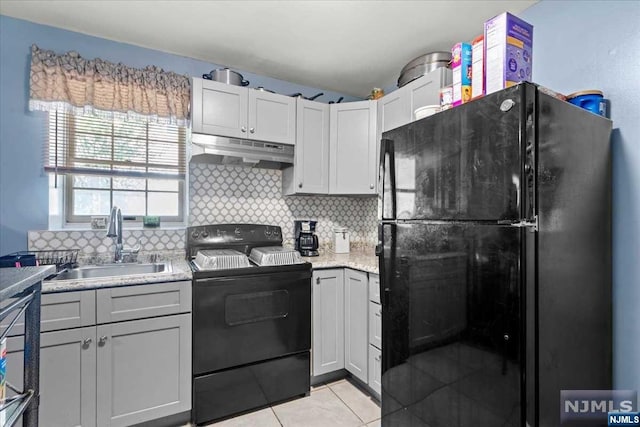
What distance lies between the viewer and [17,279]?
0.69 metres

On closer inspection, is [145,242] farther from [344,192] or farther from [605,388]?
[605,388]

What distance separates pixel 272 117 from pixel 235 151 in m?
0.45

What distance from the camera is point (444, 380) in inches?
49.0

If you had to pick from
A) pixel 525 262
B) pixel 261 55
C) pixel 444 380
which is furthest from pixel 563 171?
pixel 261 55

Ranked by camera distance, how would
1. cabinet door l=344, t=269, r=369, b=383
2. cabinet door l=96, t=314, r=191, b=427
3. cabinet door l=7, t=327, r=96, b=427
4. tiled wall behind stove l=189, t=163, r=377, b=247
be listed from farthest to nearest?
tiled wall behind stove l=189, t=163, r=377, b=247, cabinet door l=344, t=269, r=369, b=383, cabinet door l=96, t=314, r=191, b=427, cabinet door l=7, t=327, r=96, b=427

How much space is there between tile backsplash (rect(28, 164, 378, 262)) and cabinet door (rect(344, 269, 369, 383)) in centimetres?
81

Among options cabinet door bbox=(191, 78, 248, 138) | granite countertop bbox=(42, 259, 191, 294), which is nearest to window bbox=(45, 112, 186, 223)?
cabinet door bbox=(191, 78, 248, 138)

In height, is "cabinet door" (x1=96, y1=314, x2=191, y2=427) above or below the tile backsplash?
below

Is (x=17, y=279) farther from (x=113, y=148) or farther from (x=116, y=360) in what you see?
(x=113, y=148)

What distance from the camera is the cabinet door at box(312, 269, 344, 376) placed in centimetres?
223

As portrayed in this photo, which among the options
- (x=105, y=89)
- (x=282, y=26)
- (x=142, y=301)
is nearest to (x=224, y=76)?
(x=282, y=26)

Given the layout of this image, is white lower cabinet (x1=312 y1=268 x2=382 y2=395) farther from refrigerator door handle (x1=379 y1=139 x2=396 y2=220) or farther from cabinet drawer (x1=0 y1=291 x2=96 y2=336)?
cabinet drawer (x1=0 y1=291 x2=96 y2=336)

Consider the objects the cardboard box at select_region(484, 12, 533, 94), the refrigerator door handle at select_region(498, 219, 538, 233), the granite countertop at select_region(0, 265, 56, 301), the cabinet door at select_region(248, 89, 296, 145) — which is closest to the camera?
the granite countertop at select_region(0, 265, 56, 301)

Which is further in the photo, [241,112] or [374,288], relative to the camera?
[241,112]
